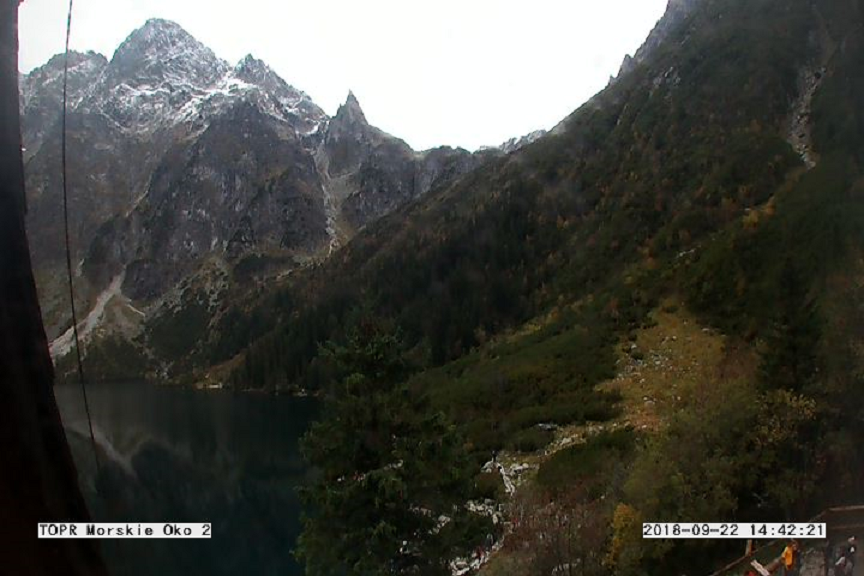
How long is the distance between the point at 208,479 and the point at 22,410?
2352 inches

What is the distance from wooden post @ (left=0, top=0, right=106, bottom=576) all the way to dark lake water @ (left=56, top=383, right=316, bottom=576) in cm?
18

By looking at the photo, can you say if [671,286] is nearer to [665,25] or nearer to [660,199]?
[660,199]

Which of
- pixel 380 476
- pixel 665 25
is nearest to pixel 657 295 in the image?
pixel 380 476

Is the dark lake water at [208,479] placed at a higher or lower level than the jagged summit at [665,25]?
lower

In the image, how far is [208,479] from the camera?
2202 inches

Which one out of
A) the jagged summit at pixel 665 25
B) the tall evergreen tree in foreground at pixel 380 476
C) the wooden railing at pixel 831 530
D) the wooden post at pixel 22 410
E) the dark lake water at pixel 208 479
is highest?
the jagged summit at pixel 665 25

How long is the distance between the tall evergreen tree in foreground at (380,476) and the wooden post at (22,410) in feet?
39.5

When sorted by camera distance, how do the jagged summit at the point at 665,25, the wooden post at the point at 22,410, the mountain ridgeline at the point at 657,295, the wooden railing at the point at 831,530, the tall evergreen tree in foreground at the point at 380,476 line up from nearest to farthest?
the wooden post at the point at 22,410 < the tall evergreen tree in foreground at the point at 380,476 < the wooden railing at the point at 831,530 < the mountain ridgeline at the point at 657,295 < the jagged summit at the point at 665,25

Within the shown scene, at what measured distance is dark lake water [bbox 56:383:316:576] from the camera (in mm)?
35094

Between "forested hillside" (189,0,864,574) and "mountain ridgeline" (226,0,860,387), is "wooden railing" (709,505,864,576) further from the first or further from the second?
"mountain ridgeline" (226,0,860,387)

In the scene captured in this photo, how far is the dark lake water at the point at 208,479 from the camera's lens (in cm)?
3509

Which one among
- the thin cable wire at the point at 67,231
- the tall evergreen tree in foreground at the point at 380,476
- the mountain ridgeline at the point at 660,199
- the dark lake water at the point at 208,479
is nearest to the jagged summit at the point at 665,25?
the mountain ridgeline at the point at 660,199

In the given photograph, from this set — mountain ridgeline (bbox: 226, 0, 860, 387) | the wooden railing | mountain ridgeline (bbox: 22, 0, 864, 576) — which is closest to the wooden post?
mountain ridgeline (bbox: 22, 0, 864, 576)

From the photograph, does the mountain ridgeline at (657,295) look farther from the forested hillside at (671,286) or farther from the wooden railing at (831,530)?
the wooden railing at (831,530)
